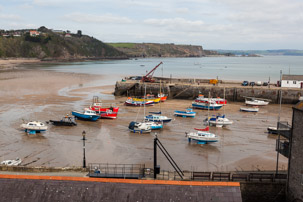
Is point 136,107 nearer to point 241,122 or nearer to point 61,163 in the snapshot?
point 241,122

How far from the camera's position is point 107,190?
33.3ft

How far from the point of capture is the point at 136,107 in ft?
148

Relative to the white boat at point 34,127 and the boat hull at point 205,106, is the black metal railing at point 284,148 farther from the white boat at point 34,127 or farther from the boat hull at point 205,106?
the boat hull at point 205,106

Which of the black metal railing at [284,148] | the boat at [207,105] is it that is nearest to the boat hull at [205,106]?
the boat at [207,105]

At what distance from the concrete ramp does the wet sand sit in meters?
11.0

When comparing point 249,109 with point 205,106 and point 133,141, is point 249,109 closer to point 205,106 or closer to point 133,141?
point 205,106

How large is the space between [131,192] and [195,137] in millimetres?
18142

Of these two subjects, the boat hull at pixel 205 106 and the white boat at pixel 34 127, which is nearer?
the white boat at pixel 34 127

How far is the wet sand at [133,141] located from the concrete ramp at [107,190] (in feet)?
36.1

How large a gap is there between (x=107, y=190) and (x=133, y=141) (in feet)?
59.7

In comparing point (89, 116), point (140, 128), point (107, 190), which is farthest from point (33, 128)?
point (107, 190)

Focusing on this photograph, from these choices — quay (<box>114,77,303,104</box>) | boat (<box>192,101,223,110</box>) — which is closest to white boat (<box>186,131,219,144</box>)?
boat (<box>192,101,223,110</box>)

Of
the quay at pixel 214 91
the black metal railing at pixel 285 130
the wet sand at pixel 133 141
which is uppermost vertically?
the black metal railing at pixel 285 130

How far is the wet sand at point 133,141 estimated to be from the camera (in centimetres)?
2298
